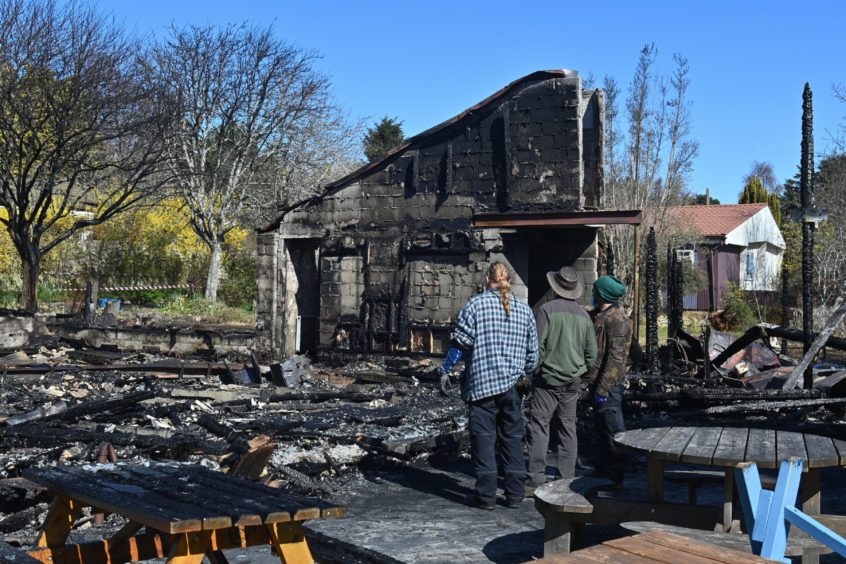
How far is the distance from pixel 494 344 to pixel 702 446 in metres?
2.54

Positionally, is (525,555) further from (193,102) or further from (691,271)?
(691,271)

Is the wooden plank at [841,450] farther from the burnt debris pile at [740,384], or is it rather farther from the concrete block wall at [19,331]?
the concrete block wall at [19,331]

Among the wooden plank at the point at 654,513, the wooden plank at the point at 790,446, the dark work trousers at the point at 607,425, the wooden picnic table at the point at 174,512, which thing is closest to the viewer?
the wooden picnic table at the point at 174,512

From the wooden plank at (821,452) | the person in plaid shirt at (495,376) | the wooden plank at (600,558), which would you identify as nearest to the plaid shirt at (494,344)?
the person in plaid shirt at (495,376)

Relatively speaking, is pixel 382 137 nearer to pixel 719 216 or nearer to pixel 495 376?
pixel 719 216

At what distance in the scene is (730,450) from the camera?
5117 millimetres

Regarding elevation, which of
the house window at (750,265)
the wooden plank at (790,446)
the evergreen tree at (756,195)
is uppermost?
the evergreen tree at (756,195)

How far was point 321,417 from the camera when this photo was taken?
11.4m

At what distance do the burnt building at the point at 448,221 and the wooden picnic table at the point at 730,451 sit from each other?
10764mm

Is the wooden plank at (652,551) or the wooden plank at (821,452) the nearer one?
the wooden plank at (652,551)

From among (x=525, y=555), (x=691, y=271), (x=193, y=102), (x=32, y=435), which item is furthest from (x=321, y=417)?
(x=691, y=271)

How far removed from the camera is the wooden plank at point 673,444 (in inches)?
199

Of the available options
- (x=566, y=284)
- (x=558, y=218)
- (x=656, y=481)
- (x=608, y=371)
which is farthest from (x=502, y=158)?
(x=656, y=481)

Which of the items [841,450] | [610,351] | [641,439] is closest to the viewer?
[841,450]
